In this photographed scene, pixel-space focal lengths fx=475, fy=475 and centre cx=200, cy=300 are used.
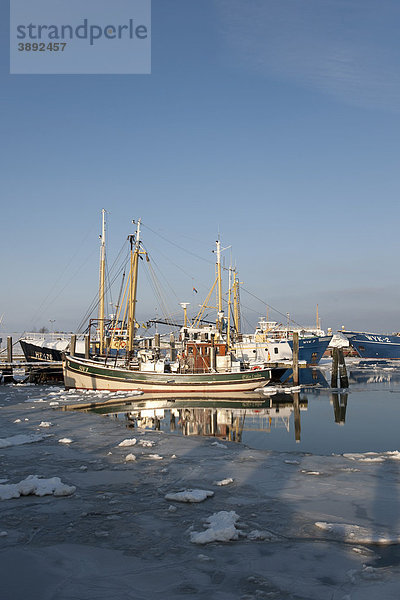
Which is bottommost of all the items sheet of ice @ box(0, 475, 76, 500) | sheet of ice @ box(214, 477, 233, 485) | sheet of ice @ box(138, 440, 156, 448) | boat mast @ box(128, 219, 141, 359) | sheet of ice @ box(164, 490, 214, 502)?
sheet of ice @ box(138, 440, 156, 448)

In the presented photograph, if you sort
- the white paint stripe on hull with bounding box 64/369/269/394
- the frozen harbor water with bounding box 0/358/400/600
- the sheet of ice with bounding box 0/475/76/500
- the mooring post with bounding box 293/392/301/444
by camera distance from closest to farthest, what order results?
1. the frozen harbor water with bounding box 0/358/400/600
2. the sheet of ice with bounding box 0/475/76/500
3. the mooring post with bounding box 293/392/301/444
4. the white paint stripe on hull with bounding box 64/369/269/394

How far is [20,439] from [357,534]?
10.7 m

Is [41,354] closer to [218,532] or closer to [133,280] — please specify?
[133,280]

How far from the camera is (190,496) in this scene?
862cm

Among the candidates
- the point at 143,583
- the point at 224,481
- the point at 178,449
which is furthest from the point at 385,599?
the point at 178,449

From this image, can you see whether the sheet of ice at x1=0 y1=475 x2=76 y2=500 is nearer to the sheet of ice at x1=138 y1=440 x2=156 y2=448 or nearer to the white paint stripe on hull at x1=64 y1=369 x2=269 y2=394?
the sheet of ice at x1=138 y1=440 x2=156 y2=448

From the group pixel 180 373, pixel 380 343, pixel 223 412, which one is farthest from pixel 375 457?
pixel 380 343

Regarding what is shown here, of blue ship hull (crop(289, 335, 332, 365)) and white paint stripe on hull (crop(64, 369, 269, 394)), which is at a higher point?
blue ship hull (crop(289, 335, 332, 365))

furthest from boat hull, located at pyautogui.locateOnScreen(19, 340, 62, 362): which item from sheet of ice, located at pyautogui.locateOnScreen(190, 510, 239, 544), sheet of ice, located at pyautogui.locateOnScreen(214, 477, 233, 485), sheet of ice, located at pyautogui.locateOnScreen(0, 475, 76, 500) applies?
sheet of ice, located at pyautogui.locateOnScreen(190, 510, 239, 544)

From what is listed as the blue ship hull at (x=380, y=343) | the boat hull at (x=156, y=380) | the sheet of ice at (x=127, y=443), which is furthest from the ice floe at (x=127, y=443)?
the blue ship hull at (x=380, y=343)

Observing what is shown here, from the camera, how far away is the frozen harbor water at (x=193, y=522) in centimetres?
540

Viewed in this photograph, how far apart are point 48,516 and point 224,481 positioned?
364 centimetres

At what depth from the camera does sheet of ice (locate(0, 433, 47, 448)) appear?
13.5 metres

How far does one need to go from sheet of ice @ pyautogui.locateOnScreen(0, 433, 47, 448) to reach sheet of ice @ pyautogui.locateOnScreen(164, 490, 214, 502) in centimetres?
673
